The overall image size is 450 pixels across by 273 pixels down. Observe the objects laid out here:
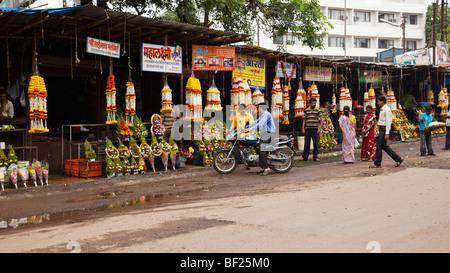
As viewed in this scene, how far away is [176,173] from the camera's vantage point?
12.0 meters

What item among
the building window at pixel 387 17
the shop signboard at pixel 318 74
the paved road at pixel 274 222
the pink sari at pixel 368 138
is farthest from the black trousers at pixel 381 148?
the building window at pixel 387 17

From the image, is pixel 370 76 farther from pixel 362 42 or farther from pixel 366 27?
pixel 366 27

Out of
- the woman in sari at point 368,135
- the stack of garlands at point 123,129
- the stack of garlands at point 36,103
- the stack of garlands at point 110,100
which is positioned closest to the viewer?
the stack of garlands at point 36,103

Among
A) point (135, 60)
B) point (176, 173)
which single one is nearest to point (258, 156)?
point (176, 173)

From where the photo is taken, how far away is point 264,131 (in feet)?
37.1

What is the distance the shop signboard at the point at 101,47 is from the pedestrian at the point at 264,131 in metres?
3.88

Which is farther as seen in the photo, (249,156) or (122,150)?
(249,156)

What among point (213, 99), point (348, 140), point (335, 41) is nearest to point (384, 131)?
point (348, 140)

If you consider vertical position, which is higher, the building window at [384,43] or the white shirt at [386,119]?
the building window at [384,43]

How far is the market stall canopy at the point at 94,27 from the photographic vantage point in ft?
30.7

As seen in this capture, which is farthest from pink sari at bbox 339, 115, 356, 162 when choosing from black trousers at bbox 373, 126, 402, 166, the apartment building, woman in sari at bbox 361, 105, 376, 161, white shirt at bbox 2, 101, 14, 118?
the apartment building

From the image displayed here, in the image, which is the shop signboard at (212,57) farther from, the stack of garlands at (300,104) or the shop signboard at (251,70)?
the stack of garlands at (300,104)

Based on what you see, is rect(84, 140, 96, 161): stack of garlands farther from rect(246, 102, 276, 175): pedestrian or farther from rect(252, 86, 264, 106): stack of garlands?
rect(252, 86, 264, 106): stack of garlands

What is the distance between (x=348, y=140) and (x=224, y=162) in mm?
4181
